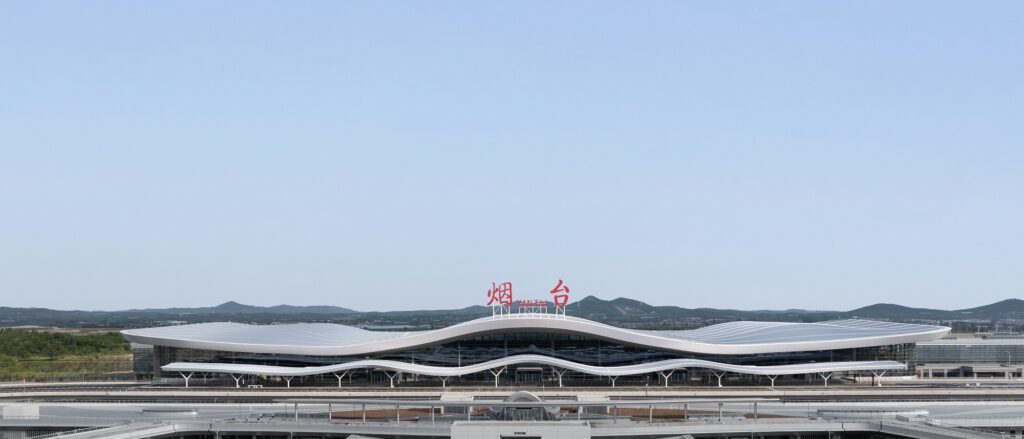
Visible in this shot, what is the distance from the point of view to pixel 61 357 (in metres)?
142

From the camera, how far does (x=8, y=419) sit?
5344cm

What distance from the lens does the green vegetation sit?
112 meters

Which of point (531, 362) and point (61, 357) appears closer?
point (531, 362)

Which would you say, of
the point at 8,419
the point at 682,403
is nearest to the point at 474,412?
the point at 682,403

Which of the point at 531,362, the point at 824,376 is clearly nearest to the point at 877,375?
the point at 824,376

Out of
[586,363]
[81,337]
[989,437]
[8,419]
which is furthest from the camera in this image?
[81,337]

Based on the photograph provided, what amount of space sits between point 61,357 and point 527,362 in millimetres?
77325

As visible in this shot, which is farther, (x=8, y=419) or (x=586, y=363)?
(x=586, y=363)

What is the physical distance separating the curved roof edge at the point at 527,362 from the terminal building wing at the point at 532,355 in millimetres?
98

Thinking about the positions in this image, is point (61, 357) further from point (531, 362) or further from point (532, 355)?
point (531, 362)

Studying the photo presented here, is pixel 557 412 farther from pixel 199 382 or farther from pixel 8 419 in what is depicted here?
pixel 199 382

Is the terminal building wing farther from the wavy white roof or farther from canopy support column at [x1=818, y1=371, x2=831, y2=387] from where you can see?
canopy support column at [x1=818, y1=371, x2=831, y2=387]

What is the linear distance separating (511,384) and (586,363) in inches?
384

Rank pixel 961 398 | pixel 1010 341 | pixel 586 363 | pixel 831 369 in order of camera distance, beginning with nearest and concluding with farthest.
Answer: pixel 961 398, pixel 831 369, pixel 586 363, pixel 1010 341
